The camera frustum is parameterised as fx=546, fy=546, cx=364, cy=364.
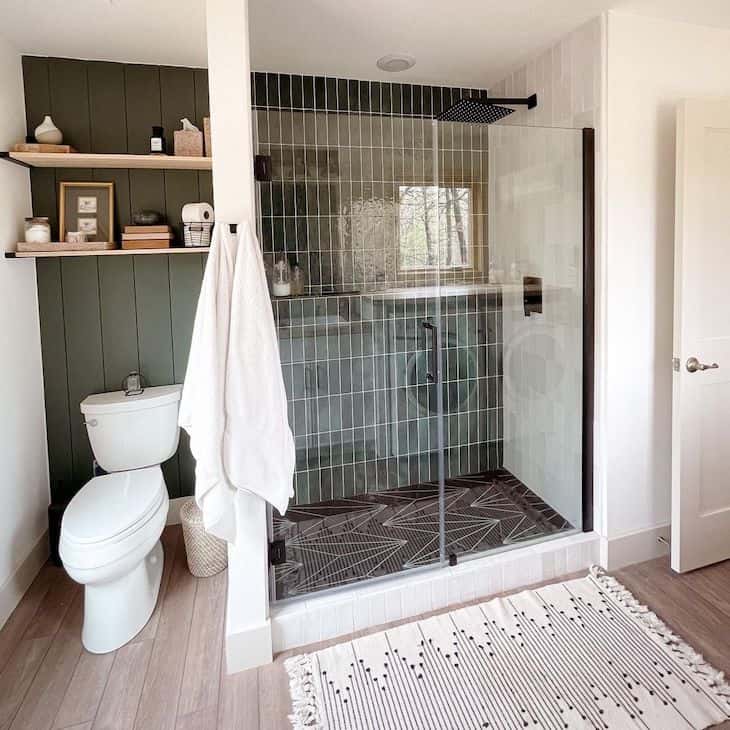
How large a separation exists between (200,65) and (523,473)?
2551 mm

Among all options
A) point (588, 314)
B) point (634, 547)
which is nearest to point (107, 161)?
point (588, 314)

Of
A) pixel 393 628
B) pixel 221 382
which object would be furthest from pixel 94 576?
pixel 393 628

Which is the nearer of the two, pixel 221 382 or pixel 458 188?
pixel 221 382

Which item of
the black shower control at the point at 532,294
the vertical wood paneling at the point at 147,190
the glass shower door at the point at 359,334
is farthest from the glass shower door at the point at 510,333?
the vertical wood paneling at the point at 147,190

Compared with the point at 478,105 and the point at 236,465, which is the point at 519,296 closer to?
the point at 478,105

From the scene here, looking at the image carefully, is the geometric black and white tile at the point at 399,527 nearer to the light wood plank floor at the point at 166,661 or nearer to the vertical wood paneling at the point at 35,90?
the light wood plank floor at the point at 166,661

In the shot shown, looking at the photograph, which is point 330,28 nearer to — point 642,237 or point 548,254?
point 548,254

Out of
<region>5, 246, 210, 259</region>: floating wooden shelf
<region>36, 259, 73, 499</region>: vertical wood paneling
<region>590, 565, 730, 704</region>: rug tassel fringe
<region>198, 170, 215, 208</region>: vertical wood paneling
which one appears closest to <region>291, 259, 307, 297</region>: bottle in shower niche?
<region>5, 246, 210, 259</region>: floating wooden shelf

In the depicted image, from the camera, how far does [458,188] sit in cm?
233

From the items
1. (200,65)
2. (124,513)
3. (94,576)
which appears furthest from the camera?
(200,65)

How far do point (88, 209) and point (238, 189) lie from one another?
4.18 ft

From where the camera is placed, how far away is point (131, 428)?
2566 millimetres

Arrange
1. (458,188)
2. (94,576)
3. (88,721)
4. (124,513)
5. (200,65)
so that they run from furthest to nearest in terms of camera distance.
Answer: (200,65) → (458,188) → (124,513) → (94,576) → (88,721)

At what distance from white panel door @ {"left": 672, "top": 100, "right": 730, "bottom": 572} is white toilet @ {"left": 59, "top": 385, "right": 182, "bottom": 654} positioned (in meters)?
2.21
